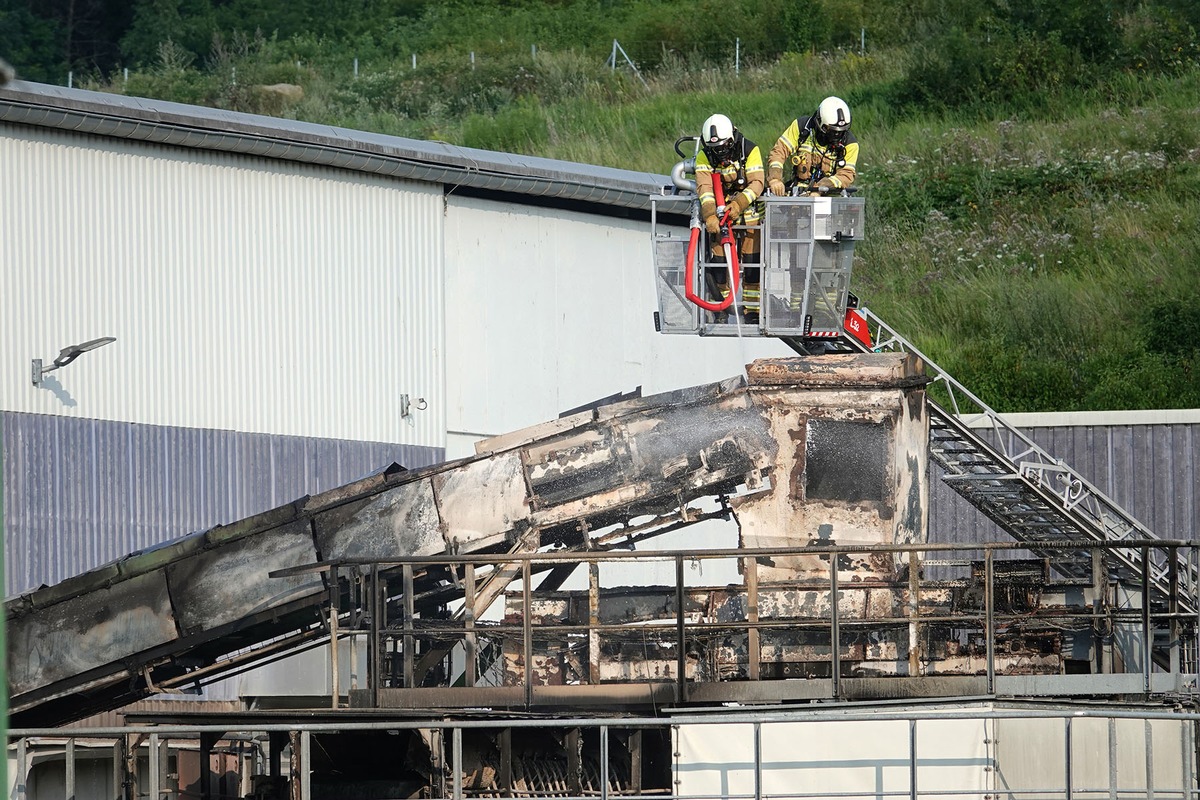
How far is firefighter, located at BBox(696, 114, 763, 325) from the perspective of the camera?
54.7 feet

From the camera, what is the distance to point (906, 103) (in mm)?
45312

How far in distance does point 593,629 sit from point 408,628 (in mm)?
1554

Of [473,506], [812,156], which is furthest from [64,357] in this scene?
[812,156]

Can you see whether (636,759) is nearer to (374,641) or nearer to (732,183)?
(374,641)

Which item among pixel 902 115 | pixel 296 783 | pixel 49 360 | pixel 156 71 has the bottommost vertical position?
pixel 296 783

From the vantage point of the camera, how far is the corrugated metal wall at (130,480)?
66.2 ft

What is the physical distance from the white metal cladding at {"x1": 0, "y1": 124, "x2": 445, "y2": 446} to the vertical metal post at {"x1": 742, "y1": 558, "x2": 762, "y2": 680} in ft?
29.6

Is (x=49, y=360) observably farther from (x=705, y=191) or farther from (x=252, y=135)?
(x=705, y=191)

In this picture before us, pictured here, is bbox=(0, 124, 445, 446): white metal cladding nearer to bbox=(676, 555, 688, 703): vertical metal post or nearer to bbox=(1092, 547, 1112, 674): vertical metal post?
bbox=(676, 555, 688, 703): vertical metal post

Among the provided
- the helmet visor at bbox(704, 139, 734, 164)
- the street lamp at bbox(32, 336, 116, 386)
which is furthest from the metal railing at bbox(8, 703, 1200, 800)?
the street lamp at bbox(32, 336, 116, 386)

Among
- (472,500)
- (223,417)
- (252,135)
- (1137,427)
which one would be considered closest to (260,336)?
(223,417)

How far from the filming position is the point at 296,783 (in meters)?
15.3

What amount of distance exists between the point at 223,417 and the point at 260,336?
1121 millimetres

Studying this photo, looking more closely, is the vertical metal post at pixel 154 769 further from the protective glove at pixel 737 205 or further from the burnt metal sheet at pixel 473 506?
the protective glove at pixel 737 205
